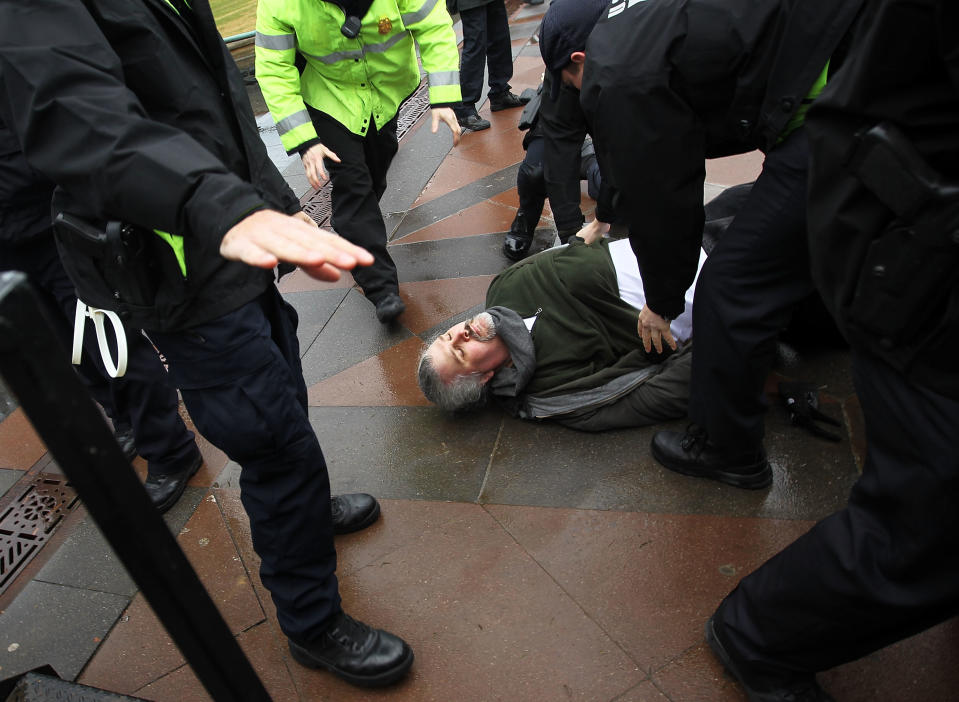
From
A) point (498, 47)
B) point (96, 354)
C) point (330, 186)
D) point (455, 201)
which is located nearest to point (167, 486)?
point (96, 354)

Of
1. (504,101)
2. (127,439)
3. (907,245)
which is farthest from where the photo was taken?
(504,101)

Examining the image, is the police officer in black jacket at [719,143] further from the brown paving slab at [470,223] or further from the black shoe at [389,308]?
the brown paving slab at [470,223]

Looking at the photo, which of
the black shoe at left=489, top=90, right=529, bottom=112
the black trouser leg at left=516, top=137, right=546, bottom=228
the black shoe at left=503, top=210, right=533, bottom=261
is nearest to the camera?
the black trouser leg at left=516, top=137, right=546, bottom=228

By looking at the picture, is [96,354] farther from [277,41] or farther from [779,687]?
[779,687]

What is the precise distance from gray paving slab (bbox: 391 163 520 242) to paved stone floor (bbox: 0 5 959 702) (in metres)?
1.63

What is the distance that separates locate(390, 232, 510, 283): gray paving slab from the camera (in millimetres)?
3900

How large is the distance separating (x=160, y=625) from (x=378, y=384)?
142 cm

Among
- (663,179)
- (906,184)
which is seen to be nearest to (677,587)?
(663,179)

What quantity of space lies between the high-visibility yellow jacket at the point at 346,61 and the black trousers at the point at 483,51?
8.70 ft

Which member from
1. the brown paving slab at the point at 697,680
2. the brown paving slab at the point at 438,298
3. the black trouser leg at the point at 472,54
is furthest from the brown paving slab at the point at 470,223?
the brown paving slab at the point at 697,680

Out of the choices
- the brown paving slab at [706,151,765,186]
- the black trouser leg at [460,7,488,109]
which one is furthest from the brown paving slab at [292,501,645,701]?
the black trouser leg at [460,7,488,109]

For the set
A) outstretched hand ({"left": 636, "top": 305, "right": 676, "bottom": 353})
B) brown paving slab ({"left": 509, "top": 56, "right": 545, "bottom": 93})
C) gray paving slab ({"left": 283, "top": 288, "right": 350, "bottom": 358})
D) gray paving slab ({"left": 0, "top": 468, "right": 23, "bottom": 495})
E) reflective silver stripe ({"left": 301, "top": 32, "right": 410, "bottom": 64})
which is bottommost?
brown paving slab ({"left": 509, "top": 56, "right": 545, "bottom": 93})

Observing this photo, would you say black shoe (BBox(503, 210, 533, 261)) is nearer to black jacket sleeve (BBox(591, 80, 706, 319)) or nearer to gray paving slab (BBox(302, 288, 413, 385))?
gray paving slab (BBox(302, 288, 413, 385))

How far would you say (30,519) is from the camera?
2.76 metres
